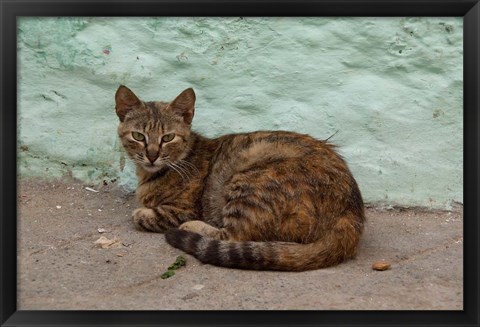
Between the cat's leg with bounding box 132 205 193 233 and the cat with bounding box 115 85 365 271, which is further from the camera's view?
the cat's leg with bounding box 132 205 193 233

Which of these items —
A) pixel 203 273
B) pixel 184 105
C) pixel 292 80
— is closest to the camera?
pixel 203 273

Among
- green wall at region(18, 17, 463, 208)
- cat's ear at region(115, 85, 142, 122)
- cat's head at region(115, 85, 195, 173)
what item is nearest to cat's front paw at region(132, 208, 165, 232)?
cat's head at region(115, 85, 195, 173)

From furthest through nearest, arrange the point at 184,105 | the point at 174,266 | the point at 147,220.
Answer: the point at 184,105, the point at 147,220, the point at 174,266

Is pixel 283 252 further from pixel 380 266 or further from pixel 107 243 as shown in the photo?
pixel 107 243

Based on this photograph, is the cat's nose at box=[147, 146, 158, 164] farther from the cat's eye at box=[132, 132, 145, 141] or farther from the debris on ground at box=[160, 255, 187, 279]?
the debris on ground at box=[160, 255, 187, 279]

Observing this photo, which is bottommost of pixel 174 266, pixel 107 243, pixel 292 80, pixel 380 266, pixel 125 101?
pixel 107 243

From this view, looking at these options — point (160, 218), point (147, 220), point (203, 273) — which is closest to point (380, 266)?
point (203, 273)
